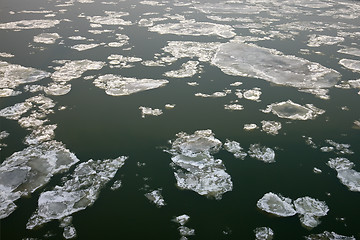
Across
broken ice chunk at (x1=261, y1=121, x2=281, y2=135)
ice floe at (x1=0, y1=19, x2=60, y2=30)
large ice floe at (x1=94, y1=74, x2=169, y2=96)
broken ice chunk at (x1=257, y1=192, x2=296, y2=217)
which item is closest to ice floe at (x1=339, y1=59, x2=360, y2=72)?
broken ice chunk at (x1=261, y1=121, x2=281, y2=135)

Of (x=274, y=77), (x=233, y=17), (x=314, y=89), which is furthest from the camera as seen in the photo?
(x=233, y=17)

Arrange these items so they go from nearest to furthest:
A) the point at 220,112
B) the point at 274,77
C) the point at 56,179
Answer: the point at 56,179 < the point at 220,112 < the point at 274,77

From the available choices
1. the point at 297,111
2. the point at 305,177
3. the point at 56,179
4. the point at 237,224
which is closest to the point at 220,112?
the point at 297,111

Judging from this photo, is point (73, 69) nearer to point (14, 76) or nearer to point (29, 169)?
point (14, 76)

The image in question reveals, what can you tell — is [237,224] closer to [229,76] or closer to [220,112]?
[220,112]

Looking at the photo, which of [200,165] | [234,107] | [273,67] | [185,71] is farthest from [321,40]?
[200,165]

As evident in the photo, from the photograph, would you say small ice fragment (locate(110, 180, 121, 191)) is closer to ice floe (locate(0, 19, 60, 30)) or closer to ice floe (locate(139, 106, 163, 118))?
ice floe (locate(139, 106, 163, 118))

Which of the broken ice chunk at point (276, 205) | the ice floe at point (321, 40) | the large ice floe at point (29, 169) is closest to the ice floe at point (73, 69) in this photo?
the large ice floe at point (29, 169)

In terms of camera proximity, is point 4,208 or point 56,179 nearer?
point 4,208
